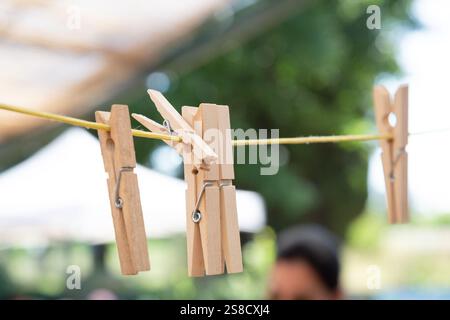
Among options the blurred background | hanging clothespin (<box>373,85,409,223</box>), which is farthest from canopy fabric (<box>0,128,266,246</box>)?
hanging clothespin (<box>373,85,409,223</box>)

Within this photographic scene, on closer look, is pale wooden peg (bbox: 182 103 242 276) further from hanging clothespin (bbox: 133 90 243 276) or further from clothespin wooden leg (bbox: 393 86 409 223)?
clothespin wooden leg (bbox: 393 86 409 223)

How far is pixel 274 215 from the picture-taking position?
6.84 m

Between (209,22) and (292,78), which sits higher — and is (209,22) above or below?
below

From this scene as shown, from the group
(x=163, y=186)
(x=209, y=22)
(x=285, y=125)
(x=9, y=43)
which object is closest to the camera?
(x=9, y=43)

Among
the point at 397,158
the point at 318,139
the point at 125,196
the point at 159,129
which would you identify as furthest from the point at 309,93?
the point at 125,196

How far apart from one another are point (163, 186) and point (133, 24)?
1.18 metres

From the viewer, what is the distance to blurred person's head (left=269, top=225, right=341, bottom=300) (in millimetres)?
2314

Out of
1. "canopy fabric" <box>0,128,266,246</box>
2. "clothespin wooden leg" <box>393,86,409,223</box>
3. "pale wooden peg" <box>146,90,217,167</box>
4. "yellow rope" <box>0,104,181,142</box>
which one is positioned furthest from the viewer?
"canopy fabric" <box>0,128,266,246</box>

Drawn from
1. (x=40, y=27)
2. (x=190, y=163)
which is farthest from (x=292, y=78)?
(x=190, y=163)

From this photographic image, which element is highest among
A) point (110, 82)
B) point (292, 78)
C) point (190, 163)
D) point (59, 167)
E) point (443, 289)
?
point (292, 78)

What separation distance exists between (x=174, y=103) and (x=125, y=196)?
4.26 metres

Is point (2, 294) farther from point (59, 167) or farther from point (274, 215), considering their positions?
point (274, 215)

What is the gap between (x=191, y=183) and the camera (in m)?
1.15

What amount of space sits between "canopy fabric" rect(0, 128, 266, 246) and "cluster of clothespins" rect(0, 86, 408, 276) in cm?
316
